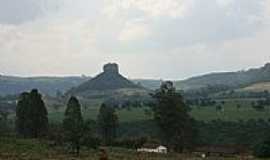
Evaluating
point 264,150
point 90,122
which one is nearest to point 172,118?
point 90,122

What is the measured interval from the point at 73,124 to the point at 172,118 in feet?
72.6

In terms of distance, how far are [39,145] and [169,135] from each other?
24158 millimetres

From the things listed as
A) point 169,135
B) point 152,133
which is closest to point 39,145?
point 169,135

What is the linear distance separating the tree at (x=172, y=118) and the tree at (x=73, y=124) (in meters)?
20.5

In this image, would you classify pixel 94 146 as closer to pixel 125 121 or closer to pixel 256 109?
pixel 125 121

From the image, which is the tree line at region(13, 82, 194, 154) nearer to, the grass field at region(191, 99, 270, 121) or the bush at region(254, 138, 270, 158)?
the bush at region(254, 138, 270, 158)

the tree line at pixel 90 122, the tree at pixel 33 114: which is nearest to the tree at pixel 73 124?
the tree line at pixel 90 122

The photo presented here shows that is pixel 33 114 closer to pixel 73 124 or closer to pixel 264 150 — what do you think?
pixel 73 124

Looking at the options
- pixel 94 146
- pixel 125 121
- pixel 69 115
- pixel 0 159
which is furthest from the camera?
pixel 125 121

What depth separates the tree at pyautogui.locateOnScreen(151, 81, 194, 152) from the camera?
88.9 meters

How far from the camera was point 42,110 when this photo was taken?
97000 millimetres

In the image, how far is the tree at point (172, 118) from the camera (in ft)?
292

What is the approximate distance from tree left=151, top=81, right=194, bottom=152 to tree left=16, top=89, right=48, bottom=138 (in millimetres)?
20189

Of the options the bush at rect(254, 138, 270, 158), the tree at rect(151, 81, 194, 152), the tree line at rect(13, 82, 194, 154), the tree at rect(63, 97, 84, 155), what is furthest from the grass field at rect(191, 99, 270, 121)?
the tree at rect(63, 97, 84, 155)
